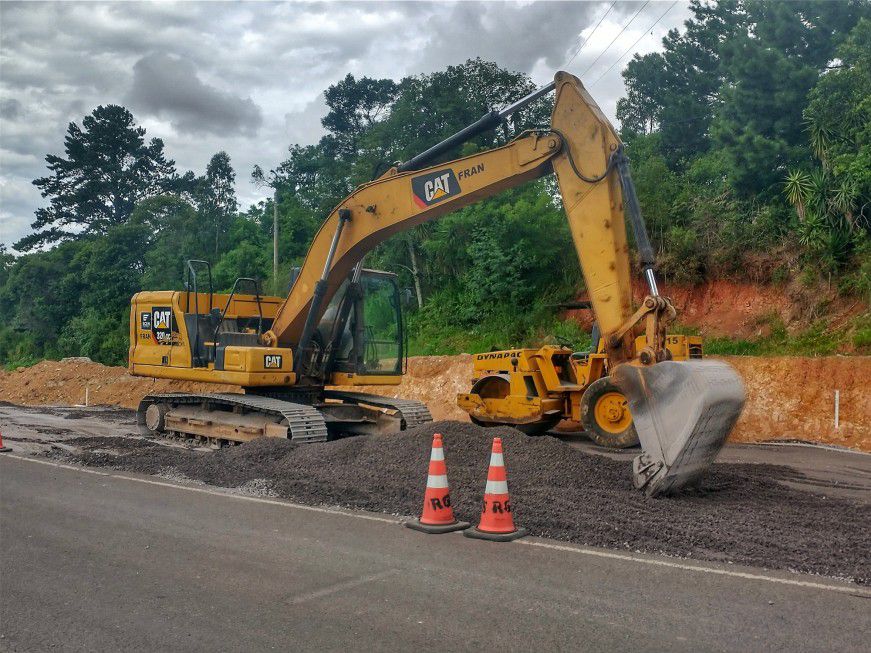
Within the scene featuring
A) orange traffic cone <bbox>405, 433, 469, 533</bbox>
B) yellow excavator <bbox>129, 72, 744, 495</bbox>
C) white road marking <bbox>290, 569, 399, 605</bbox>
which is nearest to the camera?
white road marking <bbox>290, 569, 399, 605</bbox>

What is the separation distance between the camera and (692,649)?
4168 mm

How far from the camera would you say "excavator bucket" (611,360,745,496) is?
23.8ft

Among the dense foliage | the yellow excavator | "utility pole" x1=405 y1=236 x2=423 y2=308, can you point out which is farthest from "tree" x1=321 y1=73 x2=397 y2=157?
the yellow excavator

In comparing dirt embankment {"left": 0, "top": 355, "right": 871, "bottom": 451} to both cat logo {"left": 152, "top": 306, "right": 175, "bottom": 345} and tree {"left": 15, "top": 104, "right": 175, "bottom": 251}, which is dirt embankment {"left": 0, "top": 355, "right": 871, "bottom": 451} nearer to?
cat logo {"left": 152, "top": 306, "right": 175, "bottom": 345}

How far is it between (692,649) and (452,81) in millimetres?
32008

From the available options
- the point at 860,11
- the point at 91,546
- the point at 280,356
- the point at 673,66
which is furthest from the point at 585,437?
the point at 673,66

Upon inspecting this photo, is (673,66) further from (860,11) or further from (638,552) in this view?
(638,552)

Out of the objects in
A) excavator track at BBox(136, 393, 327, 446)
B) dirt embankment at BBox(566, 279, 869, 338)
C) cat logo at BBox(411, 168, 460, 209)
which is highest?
cat logo at BBox(411, 168, 460, 209)

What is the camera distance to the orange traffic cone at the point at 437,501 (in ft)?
22.1

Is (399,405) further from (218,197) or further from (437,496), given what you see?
(218,197)

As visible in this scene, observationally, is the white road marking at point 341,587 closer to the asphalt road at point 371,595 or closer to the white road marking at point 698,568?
the asphalt road at point 371,595

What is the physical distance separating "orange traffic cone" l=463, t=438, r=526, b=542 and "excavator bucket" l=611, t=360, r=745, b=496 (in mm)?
1714

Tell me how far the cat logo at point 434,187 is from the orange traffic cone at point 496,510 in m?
5.21

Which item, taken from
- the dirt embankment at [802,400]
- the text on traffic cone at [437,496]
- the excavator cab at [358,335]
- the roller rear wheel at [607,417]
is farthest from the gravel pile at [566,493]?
the dirt embankment at [802,400]
